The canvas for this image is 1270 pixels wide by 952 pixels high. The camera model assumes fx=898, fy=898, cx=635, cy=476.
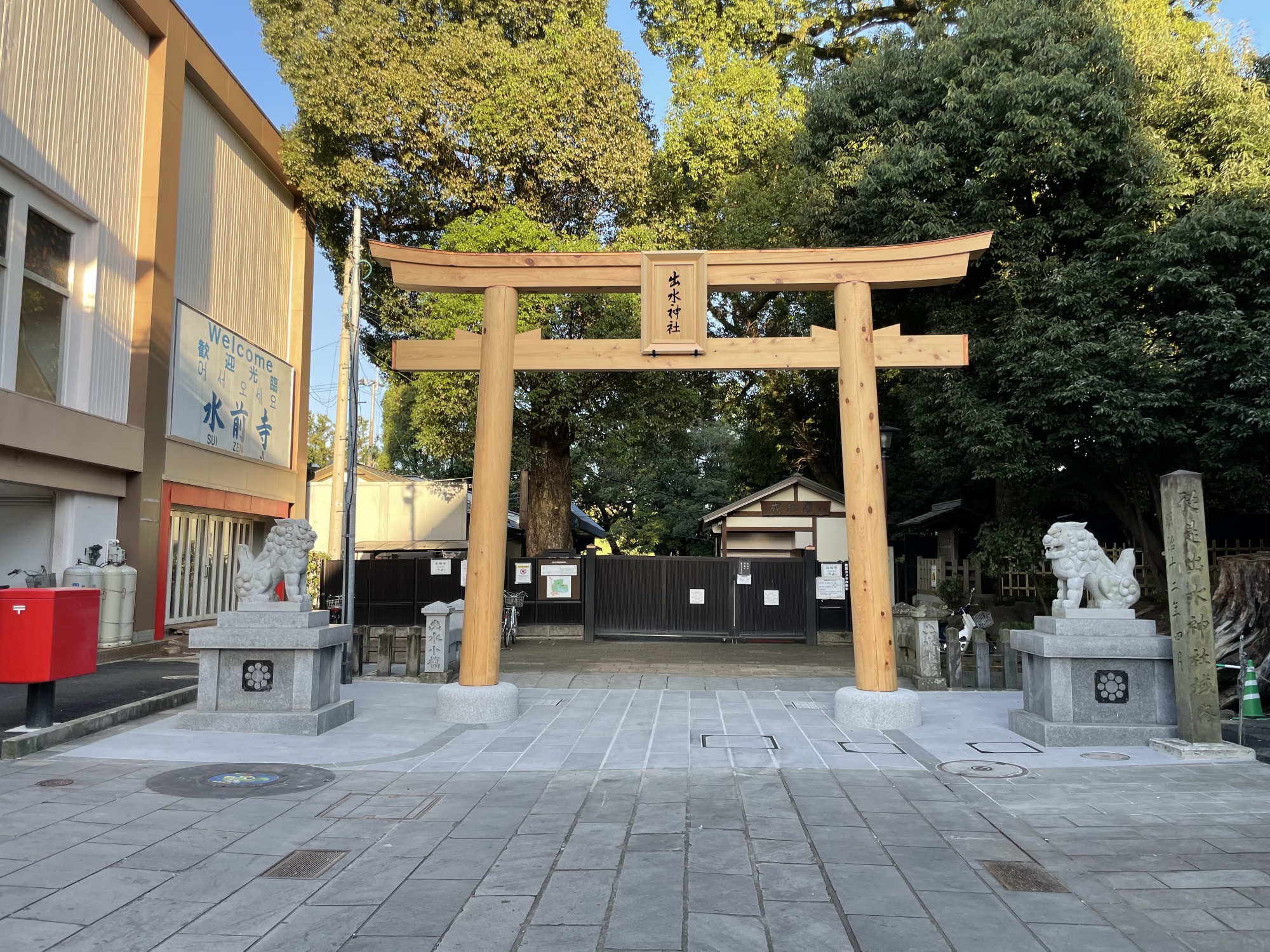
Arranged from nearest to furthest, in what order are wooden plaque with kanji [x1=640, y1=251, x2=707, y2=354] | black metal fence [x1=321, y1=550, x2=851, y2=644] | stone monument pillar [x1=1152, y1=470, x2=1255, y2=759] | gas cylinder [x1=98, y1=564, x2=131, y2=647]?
stone monument pillar [x1=1152, y1=470, x2=1255, y2=759]
wooden plaque with kanji [x1=640, y1=251, x2=707, y2=354]
gas cylinder [x1=98, y1=564, x2=131, y2=647]
black metal fence [x1=321, y1=550, x2=851, y2=644]

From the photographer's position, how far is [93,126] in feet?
50.8

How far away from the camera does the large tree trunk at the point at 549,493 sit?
66.8 ft

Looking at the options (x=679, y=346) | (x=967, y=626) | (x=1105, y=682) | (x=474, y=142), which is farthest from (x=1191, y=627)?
(x=474, y=142)

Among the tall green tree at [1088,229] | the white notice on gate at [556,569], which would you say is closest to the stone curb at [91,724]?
the white notice on gate at [556,569]

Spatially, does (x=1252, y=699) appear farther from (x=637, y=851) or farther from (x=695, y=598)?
(x=695, y=598)

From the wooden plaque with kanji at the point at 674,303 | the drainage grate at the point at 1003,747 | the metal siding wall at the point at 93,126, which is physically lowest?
the drainage grate at the point at 1003,747

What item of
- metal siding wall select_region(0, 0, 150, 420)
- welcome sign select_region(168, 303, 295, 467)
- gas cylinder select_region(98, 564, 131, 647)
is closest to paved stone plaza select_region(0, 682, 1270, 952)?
gas cylinder select_region(98, 564, 131, 647)

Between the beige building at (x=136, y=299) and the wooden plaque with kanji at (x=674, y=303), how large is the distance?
976 cm

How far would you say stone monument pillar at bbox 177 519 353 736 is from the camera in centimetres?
848

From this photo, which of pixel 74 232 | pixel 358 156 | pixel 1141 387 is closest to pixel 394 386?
pixel 358 156

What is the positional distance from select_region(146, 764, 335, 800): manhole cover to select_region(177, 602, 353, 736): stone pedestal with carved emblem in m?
1.36

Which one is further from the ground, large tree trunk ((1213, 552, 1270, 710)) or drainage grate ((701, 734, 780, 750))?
large tree trunk ((1213, 552, 1270, 710))

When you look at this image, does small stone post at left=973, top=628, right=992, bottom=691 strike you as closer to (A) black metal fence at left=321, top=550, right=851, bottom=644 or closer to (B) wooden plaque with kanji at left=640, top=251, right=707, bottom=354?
(B) wooden plaque with kanji at left=640, top=251, right=707, bottom=354

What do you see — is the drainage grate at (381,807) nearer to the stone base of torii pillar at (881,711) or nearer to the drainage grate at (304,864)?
the drainage grate at (304,864)
